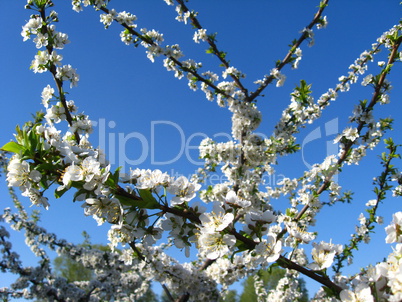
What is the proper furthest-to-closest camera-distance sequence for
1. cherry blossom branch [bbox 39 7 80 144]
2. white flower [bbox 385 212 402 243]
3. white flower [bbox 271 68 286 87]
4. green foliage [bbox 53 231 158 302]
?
green foliage [bbox 53 231 158 302] → white flower [bbox 271 68 286 87] → cherry blossom branch [bbox 39 7 80 144] → white flower [bbox 385 212 402 243]

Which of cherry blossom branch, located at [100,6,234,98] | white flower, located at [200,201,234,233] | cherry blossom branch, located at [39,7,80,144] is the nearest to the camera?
white flower, located at [200,201,234,233]

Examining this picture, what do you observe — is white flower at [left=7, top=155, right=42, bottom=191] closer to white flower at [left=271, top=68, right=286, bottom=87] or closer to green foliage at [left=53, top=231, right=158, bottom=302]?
white flower at [left=271, top=68, right=286, bottom=87]

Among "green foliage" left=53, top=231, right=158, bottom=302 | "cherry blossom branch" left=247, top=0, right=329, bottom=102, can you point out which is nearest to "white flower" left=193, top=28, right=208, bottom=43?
"cherry blossom branch" left=247, top=0, right=329, bottom=102

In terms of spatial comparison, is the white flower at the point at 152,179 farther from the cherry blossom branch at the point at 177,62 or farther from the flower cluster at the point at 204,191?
the cherry blossom branch at the point at 177,62

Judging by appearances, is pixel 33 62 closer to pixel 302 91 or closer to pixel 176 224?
pixel 176 224

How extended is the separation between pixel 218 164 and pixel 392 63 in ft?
12.6

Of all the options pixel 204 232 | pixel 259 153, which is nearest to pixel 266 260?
pixel 204 232

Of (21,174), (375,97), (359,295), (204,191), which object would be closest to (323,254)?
(359,295)

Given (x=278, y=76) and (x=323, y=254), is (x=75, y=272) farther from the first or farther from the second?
(x=323, y=254)

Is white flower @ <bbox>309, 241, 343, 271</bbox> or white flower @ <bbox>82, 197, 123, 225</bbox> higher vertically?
white flower @ <bbox>82, 197, 123, 225</bbox>

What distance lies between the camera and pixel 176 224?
2000 mm

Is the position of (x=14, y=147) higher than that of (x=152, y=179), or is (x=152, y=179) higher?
(x=14, y=147)

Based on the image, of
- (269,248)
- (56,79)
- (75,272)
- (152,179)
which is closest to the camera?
(269,248)

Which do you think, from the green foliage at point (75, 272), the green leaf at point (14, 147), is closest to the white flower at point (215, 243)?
the green leaf at point (14, 147)
